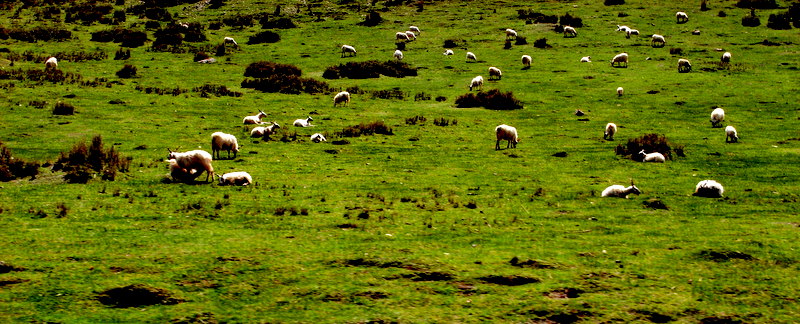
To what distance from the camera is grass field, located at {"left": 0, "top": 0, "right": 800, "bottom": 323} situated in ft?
38.5

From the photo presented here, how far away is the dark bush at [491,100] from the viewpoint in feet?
121

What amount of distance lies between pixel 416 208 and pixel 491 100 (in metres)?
19.8

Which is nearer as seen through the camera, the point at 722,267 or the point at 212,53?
the point at 722,267

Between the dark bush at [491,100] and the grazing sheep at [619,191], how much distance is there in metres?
17.1

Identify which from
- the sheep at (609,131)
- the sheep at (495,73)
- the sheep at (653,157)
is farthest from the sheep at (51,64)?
the sheep at (653,157)

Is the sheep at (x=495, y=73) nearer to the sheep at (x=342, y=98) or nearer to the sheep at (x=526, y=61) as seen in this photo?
the sheep at (x=526, y=61)

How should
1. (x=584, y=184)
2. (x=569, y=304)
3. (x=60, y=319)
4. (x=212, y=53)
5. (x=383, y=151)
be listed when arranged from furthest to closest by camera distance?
(x=212, y=53)
(x=383, y=151)
(x=584, y=184)
(x=569, y=304)
(x=60, y=319)

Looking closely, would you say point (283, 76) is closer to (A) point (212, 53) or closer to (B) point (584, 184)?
(A) point (212, 53)

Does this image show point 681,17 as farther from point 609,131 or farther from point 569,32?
point 609,131

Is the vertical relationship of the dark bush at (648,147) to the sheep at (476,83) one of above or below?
below

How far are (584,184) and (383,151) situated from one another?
27.7ft

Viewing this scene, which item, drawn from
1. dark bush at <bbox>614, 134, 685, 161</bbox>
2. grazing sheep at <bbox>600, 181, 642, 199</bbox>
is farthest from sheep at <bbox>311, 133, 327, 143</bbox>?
grazing sheep at <bbox>600, 181, 642, 199</bbox>

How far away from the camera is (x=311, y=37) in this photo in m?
61.1

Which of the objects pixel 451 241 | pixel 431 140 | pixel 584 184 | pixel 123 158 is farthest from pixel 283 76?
pixel 451 241
